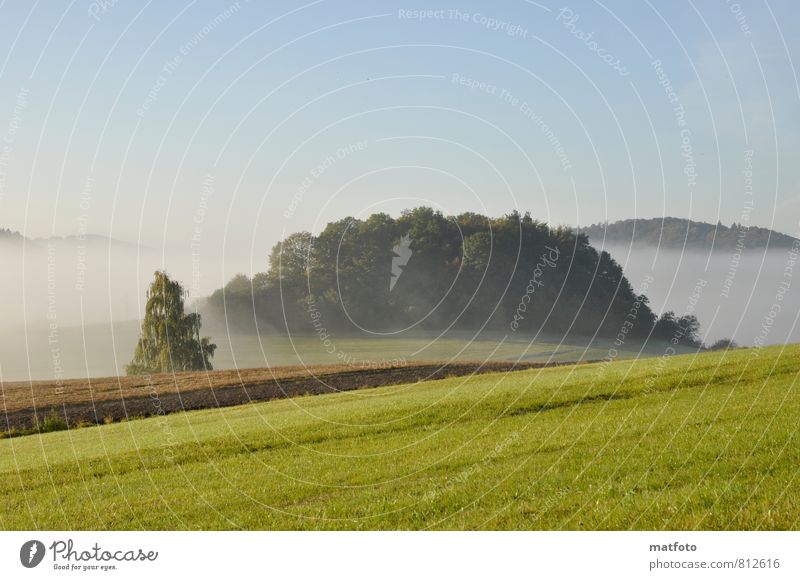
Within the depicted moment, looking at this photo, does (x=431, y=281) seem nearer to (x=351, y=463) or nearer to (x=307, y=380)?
(x=307, y=380)

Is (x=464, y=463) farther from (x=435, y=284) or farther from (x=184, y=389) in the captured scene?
(x=435, y=284)

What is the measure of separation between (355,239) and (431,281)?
931cm

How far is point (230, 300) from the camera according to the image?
65812mm

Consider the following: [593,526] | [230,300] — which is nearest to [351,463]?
[593,526]

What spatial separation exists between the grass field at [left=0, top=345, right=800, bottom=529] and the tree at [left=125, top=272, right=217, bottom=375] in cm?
2047

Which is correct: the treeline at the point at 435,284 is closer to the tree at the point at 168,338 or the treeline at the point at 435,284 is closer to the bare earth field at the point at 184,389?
the tree at the point at 168,338

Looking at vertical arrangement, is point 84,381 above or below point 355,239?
below

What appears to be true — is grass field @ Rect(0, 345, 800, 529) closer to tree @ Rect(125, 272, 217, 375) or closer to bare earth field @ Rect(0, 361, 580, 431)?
bare earth field @ Rect(0, 361, 580, 431)

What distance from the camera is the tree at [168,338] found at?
50.7m

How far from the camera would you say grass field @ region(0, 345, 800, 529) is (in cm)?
1489

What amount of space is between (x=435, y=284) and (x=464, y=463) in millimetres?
53814

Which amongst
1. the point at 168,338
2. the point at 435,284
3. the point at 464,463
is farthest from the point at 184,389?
the point at 435,284

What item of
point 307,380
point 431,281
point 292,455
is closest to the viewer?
point 292,455
